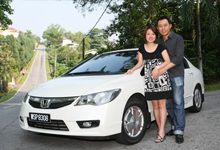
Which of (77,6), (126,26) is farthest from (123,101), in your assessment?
(77,6)

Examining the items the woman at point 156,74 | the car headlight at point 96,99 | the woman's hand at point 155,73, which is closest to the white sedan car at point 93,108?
the car headlight at point 96,99

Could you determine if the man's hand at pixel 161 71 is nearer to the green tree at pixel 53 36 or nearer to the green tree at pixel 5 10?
the green tree at pixel 5 10

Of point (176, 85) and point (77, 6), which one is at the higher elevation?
point (77, 6)

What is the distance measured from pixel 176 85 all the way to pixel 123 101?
0.89 metres

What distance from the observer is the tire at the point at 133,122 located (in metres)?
3.52

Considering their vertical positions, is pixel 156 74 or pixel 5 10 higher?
pixel 5 10

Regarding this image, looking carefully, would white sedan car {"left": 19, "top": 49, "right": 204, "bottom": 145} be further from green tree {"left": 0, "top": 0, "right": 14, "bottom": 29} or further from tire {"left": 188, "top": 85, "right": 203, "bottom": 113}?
green tree {"left": 0, "top": 0, "right": 14, "bottom": 29}

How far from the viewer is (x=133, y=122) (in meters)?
3.68

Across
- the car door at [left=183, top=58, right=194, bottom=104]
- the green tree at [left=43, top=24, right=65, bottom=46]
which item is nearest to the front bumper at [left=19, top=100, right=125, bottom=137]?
the car door at [left=183, top=58, right=194, bottom=104]

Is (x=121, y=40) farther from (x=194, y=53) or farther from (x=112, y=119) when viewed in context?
(x=112, y=119)

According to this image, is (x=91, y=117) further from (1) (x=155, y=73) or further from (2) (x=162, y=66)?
(2) (x=162, y=66)

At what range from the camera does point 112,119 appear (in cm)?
332

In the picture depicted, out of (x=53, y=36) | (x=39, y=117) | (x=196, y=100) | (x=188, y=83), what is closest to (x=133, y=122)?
(x=39, y=117)

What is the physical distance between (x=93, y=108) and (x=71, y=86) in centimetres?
57
